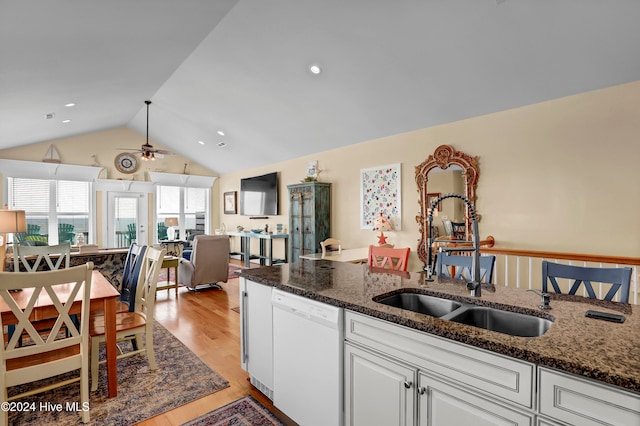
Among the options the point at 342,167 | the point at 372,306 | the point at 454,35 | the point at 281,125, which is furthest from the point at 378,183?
the point at 372,306

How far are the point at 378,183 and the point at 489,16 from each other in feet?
9.19

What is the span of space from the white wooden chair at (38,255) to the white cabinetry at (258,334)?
2.43m

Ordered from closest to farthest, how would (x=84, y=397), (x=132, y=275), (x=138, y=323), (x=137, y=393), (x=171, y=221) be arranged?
(x=84, y=397), (x=137, y=393), (x=138, y=323), (x=132, y=275), (x=171, y=221)

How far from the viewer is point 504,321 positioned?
1.54 m

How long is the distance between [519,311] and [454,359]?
19.2 inches

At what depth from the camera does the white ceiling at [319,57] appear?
281 cm

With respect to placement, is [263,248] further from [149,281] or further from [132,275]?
[149,281]

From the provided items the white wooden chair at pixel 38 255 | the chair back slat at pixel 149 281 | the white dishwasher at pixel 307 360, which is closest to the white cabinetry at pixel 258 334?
the white dishwasher at pixel 307 360

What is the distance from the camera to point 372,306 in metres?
1.52

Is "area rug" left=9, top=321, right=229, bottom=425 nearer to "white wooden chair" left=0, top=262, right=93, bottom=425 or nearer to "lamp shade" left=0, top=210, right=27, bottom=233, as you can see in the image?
"white wooden chair" left=0, top=262, right=93, bottom=425

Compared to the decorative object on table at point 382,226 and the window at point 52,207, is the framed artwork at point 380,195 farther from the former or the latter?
the window at point 52,207

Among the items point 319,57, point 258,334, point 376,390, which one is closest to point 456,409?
point 376,390

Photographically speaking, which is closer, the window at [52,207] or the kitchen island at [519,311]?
the kitchen island at [519,311]

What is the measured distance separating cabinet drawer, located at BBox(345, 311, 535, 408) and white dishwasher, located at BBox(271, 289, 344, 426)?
19 cm
